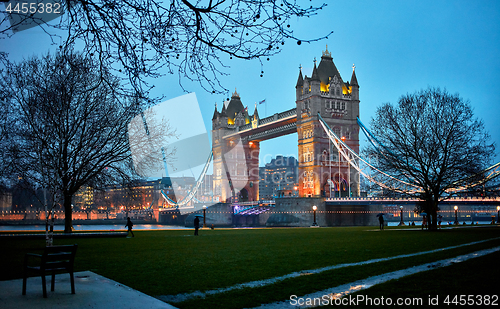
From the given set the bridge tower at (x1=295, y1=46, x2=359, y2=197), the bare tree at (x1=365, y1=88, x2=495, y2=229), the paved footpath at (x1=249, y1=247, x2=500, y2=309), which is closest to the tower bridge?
the bridge tower at (x1=295, y1=46, x2=359, y2=197)

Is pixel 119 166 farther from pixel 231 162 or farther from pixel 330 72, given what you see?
pixel 231 162

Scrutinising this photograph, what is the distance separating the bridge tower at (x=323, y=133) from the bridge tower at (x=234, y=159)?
22071 mm

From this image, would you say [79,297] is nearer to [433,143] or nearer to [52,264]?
[52,264]

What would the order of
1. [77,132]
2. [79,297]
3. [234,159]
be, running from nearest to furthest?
[79,297], [77,132], [234,159]

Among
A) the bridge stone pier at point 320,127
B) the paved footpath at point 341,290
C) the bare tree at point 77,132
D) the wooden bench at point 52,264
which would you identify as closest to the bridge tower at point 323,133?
the bridge stone pier at point 320,127

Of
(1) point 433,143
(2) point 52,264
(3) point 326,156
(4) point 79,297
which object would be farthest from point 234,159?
(4) point 79,297

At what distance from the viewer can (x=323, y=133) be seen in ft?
202

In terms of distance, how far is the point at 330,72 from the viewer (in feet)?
213

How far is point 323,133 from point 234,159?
27.5 metres

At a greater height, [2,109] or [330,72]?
[330,72]

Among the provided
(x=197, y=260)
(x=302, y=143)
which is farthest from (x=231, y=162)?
(x=197, y=260)

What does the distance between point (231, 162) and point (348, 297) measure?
258 ft

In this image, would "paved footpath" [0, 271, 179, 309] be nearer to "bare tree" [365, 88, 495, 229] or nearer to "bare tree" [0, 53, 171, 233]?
"bare tree" [0, 53, 171, 233]

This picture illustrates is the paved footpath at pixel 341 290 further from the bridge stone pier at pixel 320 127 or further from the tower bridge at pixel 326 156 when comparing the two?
the bridge stone pier at pixel 320 127
